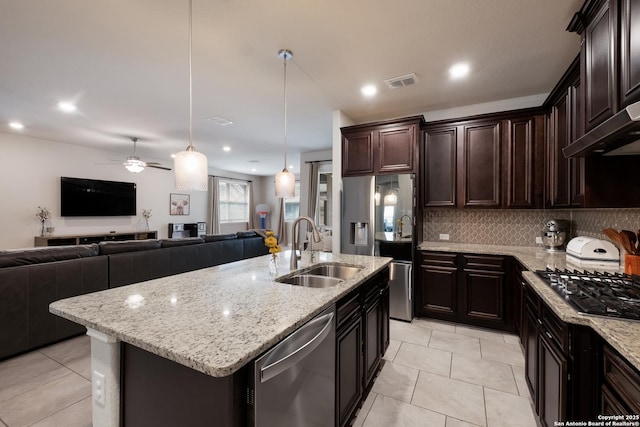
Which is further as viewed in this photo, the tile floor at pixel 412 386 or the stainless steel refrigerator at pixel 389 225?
the stainless steel refrigerator at pixel 389 225

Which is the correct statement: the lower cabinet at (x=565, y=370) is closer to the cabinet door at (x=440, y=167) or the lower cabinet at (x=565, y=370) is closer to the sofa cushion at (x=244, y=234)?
the cabinet door at (x=440, y=167)

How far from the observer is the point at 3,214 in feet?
16.0

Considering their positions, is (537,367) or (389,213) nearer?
(537,367)

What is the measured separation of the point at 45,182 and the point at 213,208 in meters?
3.93

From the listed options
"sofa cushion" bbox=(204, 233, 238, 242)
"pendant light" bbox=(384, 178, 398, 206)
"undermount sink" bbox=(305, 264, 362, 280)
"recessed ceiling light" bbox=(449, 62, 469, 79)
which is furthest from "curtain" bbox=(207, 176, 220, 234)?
"recessed ceiling light" bbox=(449, 62, 469, 79)

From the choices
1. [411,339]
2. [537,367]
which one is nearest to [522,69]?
[537,367]

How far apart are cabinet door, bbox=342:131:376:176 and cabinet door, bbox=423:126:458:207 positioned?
0.72 meters

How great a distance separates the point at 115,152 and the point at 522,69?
25.7 ft

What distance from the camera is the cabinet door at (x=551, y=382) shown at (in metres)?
1.27

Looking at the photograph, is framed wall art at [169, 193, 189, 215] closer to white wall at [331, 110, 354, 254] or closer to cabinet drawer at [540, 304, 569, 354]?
white wall at [331, 110, 354, 254]

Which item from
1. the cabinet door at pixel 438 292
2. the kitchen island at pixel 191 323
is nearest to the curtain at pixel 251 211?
the cabinet door at pixel 438 292

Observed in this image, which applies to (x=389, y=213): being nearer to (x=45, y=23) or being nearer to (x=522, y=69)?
(x=522, y=69)

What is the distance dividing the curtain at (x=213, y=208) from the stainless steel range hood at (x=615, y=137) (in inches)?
335

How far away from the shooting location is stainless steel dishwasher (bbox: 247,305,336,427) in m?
0.92
